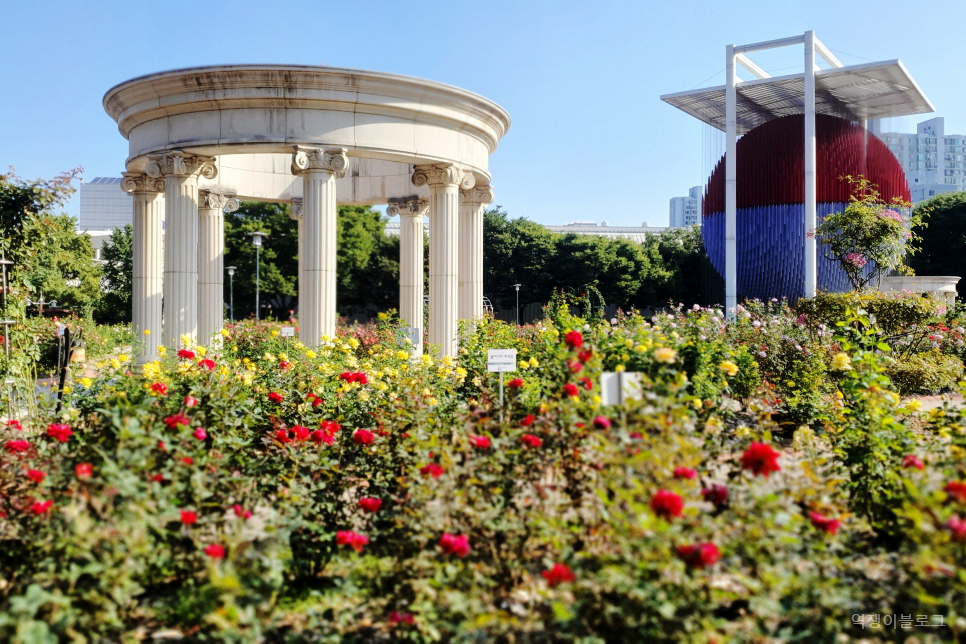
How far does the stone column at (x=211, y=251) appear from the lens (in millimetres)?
17156

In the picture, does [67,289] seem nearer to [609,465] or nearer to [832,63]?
[832,63]

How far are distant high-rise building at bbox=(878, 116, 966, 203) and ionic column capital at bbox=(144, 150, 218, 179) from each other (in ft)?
Result: 673

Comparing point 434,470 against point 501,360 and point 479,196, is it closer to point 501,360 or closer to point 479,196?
point 501,360

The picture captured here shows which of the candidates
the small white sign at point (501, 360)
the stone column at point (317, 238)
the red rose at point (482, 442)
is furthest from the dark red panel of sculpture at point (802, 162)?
the red rose at point (482, 442)

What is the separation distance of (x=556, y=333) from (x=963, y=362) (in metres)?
Result: 10.3

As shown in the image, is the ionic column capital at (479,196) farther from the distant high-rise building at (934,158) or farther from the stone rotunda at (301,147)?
the distant high-rise building at (934,158)

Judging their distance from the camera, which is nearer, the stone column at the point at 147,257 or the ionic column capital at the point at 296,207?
the stone column at the point at 147,257

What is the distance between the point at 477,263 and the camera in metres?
17.0

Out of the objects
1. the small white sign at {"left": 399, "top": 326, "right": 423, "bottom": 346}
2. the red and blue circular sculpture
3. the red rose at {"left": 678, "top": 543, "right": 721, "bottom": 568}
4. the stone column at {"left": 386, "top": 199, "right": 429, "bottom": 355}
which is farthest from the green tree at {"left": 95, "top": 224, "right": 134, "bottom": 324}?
the red rose at {"left": 678, "top": 543, "right": 721, "bottom": 568}

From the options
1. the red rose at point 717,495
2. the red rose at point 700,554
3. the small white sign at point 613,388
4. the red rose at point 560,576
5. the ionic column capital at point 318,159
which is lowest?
the red rose at point 560,576

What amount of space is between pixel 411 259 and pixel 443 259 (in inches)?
147

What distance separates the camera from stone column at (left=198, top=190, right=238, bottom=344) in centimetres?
1716

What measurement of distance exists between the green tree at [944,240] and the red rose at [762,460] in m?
58.2

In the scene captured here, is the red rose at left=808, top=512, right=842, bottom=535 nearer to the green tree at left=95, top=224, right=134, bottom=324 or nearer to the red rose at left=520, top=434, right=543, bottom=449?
the red rose at left=520, top=434, right=543, bottom=449
